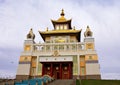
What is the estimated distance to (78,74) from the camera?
36.2m

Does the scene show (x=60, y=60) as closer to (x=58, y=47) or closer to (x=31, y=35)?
(x=58, y=47)

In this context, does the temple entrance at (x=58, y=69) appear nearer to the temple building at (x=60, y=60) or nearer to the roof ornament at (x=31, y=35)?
the temple building at (x=60, y=60)

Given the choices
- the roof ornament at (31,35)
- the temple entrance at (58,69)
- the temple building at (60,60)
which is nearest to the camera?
the temple building at (60,60)

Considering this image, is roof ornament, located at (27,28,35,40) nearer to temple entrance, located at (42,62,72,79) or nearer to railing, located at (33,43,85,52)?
railing, located at (33,43,85,52)

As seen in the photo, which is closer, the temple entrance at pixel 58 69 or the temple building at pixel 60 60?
the temple building at pixel 60 60

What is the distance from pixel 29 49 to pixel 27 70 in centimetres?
508

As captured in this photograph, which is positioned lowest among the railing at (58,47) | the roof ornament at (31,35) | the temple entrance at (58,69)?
the temple entrance at (58,69)

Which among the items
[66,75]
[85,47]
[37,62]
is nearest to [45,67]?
[37,62]

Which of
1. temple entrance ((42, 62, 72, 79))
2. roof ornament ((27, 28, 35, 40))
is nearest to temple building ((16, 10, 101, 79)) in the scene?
temple entrance ((42, 62, 72, 79))

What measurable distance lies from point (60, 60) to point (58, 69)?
235 centimetres

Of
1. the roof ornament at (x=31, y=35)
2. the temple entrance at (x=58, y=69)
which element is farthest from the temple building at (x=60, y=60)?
the roof ornament at (x=31, y=35)

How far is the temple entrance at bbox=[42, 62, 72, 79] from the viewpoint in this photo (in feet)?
121

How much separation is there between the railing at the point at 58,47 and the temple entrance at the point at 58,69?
3434 mm

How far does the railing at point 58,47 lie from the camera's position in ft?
128
